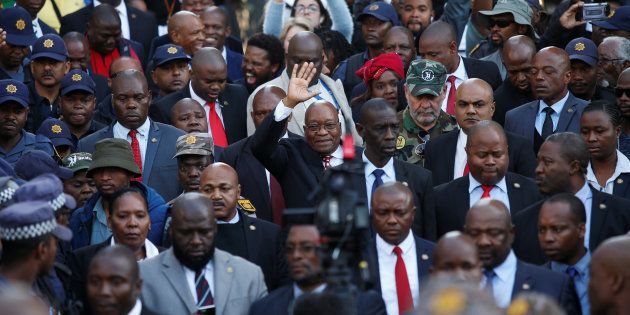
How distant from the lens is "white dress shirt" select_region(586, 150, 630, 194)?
11.7 metres

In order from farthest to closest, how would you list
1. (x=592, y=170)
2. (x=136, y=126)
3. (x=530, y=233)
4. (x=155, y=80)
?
(x=155, y=80), (x=136, y=126), (x=592, y=170), (x=530, y=233)

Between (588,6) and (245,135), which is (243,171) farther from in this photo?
(588,6)

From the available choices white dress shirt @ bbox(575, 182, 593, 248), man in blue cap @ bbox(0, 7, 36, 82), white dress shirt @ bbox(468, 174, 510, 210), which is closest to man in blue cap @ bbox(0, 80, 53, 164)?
man in blue cap @ bbox(0, 7, 36, 82)

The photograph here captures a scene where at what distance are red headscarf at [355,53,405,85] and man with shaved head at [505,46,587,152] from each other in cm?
124

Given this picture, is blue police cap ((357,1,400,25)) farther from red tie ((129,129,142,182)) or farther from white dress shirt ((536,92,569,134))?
red tie ((129,129,142,182))

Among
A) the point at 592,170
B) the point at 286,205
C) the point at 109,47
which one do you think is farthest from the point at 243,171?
the point at 109,47

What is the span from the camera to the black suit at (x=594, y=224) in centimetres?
1072

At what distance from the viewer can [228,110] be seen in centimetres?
1406

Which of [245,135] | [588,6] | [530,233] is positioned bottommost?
[530,233]

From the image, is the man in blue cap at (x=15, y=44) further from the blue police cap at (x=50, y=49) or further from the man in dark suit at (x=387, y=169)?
the man in dark suit at (x=387, y=169)

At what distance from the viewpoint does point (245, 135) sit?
14039 millimetres

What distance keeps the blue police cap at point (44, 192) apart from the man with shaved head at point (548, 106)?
5.31 m

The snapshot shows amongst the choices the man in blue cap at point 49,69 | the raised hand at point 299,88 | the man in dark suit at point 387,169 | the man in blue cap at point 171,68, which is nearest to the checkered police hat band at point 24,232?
the man in dark suit at point 387,169

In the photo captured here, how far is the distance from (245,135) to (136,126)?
1.42 m
